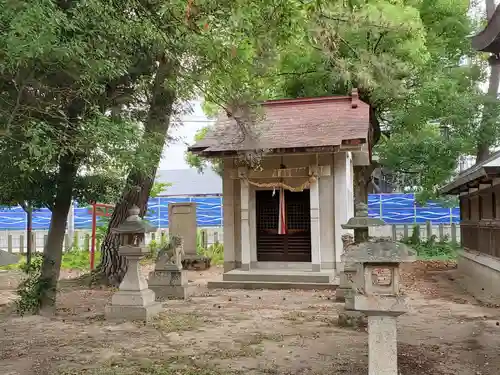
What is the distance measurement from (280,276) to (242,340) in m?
6.43

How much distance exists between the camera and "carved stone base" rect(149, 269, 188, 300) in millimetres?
12359

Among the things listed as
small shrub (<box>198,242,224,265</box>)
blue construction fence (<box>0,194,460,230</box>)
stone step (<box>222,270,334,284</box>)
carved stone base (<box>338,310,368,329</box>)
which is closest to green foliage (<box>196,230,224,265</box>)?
small shrub (<box>198,242,224,265</box>)

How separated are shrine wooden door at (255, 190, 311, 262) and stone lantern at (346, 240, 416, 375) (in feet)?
32.1

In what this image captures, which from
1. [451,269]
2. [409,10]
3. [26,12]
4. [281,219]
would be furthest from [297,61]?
[26,12]

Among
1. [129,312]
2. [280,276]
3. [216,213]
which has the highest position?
[216,213]

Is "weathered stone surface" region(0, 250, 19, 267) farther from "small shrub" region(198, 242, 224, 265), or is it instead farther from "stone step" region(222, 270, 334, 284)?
"small shrub" region(198, 242, 224, 265)

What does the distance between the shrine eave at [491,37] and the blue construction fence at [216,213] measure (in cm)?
2032

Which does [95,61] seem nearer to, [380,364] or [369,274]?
[369,274]

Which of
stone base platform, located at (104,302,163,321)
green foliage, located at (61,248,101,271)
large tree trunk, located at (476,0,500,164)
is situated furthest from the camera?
green foliage, located at (61,248,101,271)

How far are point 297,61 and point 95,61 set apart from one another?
1397cm

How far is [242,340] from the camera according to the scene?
7844 millimetres

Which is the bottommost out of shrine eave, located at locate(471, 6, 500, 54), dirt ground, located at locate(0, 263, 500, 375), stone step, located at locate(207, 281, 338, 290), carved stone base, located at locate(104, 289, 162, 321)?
dirt ground, located at locate(0, 263, 500, 375)

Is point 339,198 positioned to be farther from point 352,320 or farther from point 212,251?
point 212,251

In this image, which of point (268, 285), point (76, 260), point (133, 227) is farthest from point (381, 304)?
point (76, 260)
